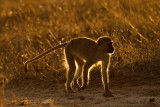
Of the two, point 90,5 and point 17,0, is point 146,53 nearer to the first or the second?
point 90,5

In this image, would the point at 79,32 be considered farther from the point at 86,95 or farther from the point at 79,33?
the point at 86,95

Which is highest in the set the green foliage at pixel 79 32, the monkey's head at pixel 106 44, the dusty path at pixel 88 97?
the green foliage at pixel 79 32

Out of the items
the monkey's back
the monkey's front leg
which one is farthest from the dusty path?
the monkey's back

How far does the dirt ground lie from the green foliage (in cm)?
62

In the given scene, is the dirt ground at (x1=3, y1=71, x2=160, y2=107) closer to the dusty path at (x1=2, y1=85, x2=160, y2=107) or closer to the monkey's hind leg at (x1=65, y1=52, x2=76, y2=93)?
the dusty path at (x1=2, y1=85, x2=160, y2=107)

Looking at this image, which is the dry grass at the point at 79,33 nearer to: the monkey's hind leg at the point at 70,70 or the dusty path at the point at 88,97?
the dusty path at the point at 88,97

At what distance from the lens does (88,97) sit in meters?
5.99

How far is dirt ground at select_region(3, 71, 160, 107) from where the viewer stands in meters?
5.45

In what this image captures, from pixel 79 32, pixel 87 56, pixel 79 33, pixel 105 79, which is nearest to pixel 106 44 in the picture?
pixel 87 56

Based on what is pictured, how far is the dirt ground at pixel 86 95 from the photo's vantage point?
17.9 ft

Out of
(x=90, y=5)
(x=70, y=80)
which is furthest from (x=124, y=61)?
(x=90, y=5)

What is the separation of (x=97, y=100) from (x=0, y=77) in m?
3.66

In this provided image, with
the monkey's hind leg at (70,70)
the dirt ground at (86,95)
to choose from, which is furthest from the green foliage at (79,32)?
the monkey's hind leg at (70,70)

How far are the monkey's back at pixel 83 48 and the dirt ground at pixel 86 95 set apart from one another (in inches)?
31.7
